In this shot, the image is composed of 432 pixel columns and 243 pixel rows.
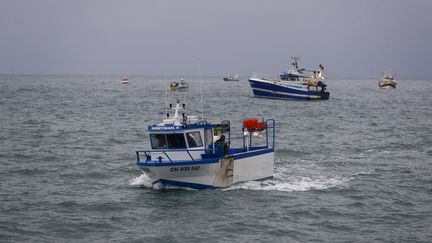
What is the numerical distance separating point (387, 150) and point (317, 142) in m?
5.78

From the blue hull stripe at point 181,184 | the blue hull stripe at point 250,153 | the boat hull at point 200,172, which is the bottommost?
the blue hull stripe at point 181,184

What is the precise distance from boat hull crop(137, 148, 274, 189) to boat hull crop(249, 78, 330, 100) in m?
72.8

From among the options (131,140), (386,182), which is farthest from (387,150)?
(131,140)

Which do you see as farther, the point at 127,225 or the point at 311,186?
the point at 311,186

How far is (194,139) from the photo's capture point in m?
27.0

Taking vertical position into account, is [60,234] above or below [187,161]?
below

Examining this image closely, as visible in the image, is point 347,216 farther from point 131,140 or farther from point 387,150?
point 131,140

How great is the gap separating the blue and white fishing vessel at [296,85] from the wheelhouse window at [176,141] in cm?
7390

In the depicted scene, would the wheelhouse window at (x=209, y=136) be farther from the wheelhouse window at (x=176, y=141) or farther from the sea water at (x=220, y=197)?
the sea water at (x=220, y=197)

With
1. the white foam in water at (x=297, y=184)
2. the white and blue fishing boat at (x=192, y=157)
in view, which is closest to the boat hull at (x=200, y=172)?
the white and blue fishing boat at (x=192, y=157)

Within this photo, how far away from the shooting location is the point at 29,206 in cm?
2422

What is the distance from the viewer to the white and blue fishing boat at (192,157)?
25906mm

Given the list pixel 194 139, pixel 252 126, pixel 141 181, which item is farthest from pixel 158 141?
pixel 252 126

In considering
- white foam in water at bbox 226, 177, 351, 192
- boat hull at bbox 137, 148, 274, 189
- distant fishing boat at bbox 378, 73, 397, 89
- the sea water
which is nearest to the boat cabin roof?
boat hull at bbox 137, 148, 274, 189
